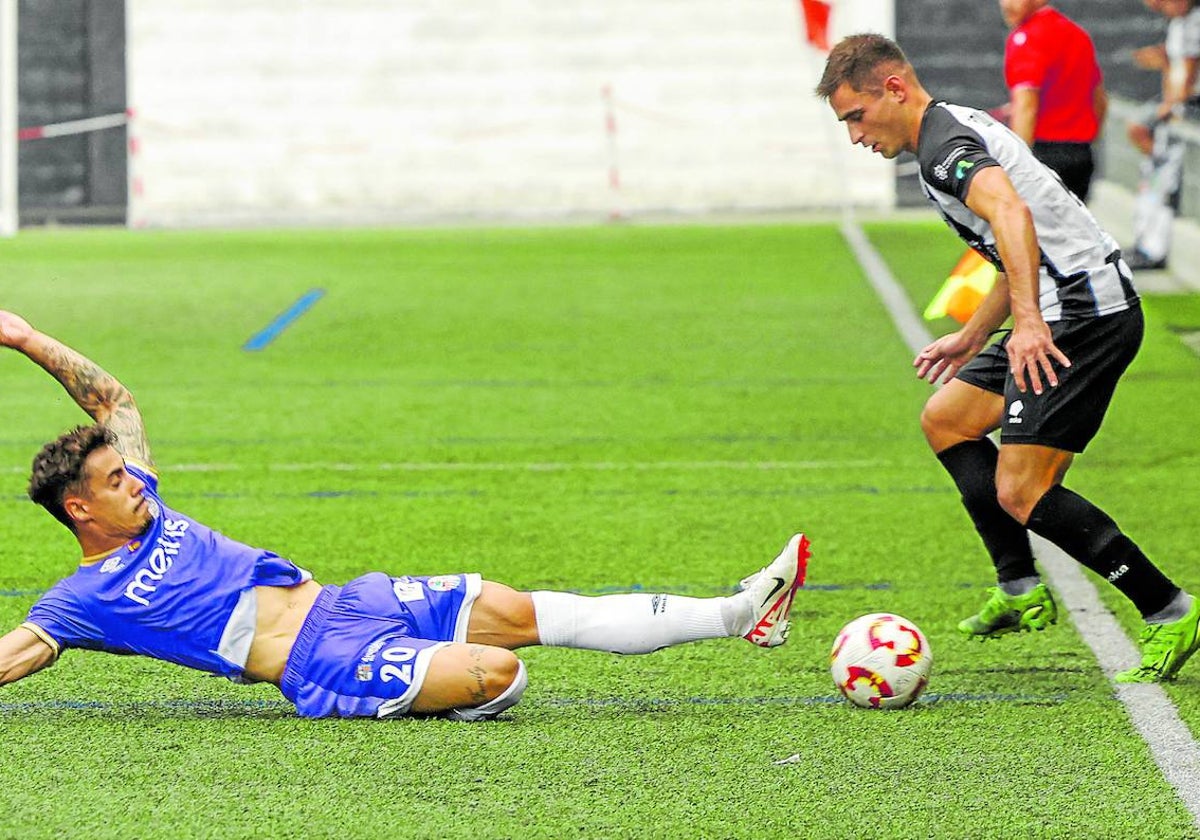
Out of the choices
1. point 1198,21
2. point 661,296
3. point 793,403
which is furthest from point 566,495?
point 1198,21

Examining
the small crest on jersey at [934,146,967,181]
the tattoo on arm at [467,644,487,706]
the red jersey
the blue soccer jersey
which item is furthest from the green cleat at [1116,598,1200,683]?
the red jersey

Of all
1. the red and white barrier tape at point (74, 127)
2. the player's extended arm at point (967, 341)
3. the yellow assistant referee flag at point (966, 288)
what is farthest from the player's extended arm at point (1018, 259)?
the red and white barrier tape at point (74, 127)

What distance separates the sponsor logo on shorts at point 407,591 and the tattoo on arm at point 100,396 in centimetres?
78

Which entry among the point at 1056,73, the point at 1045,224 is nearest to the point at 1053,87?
the point at 1056,73

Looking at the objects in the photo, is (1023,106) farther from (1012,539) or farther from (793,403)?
(1012,539)

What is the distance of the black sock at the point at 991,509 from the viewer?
5.96 meters

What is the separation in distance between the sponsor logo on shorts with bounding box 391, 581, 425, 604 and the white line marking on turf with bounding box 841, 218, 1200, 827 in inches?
78.1

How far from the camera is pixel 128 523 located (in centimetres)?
497

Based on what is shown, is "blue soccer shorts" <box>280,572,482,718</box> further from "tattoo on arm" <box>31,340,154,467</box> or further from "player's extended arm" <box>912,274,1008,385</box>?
"player's extended arm" <box>912,274,1008,385</box>

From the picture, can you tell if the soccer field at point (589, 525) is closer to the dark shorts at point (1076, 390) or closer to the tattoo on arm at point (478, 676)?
the tattoo on arm at point (478, 676)

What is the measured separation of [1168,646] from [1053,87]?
6.14 meters

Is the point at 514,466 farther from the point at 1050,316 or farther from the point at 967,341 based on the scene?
the point at 1050,316

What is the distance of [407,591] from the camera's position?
5.26 metres

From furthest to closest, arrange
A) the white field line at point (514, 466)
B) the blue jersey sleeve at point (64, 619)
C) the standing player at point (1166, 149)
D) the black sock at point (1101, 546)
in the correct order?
the standing player at point (1166, 149) → the white field line at point (514, 466) → the black sock at point (1101, 546) → the blue jersey sleeve at point (64, 619)
